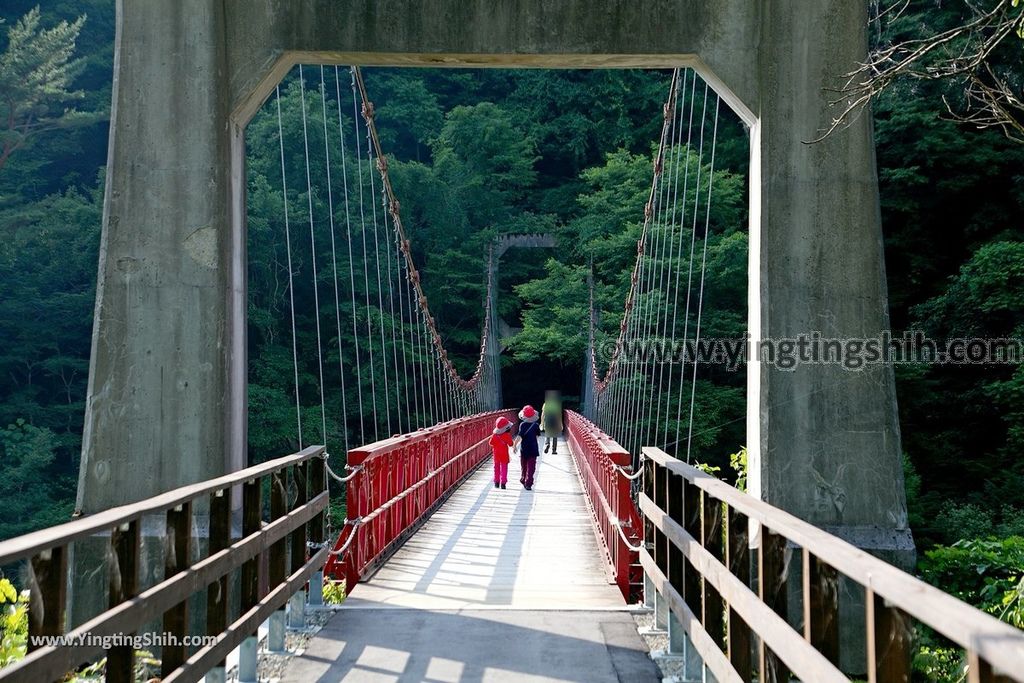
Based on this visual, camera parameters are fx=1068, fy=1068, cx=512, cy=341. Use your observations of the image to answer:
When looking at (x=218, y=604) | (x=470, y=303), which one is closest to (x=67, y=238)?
(x=470, y=303)

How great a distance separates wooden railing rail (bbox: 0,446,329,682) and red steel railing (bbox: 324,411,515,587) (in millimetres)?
1079

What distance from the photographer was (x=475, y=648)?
4.76 metres

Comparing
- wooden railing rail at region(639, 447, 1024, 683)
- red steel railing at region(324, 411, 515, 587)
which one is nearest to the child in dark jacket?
red steel railing at region(324, 411, 515, 587)

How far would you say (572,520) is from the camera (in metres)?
11.0

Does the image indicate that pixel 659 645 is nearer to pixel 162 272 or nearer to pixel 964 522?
pixel 162 272

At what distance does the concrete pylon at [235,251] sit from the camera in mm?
5789

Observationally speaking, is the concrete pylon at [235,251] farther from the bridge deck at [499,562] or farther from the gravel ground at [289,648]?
the bridge deck at [499,562]

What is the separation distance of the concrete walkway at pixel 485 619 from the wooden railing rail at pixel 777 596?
0.45 m

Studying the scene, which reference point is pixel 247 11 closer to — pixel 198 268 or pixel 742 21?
pixel 198 268

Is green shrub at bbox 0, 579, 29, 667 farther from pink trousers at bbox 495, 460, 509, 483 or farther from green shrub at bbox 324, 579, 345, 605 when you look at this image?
pink trousers at bbox 495, 460, 509, 483

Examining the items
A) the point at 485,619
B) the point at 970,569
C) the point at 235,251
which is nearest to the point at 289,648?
the point at 485,619

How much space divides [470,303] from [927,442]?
2642 cm

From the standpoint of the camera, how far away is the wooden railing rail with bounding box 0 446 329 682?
2.25 meters

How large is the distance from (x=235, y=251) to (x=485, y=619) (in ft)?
8.28
